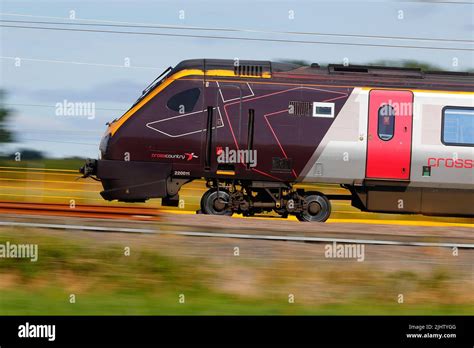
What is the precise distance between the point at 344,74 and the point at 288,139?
1.97m

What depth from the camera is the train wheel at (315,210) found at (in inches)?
674

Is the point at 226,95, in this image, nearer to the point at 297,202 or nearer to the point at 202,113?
the point at 202,113

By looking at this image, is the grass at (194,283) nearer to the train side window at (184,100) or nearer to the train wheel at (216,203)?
the train wheel at (216,203)

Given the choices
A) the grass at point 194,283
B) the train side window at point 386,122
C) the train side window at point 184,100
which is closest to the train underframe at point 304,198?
the train side window at point 386,122

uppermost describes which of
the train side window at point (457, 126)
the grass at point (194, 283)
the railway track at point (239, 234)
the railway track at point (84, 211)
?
the train side window at point (457, 126)

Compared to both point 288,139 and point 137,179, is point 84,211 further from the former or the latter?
point 288,139

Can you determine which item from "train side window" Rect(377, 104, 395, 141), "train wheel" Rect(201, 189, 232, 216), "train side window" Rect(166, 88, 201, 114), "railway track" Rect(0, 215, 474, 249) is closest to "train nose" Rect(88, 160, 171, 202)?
"train wheel" Rect(201, 189, 232, 216)

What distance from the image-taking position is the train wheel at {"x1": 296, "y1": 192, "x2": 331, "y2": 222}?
56.2ft

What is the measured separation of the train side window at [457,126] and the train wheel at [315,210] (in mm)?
2957

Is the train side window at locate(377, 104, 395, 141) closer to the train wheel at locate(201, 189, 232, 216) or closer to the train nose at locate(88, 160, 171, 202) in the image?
the train wheel at locate(201, 189, 232, 216)

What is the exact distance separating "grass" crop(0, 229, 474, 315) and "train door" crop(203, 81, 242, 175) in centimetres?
489

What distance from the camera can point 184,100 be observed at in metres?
16.6
